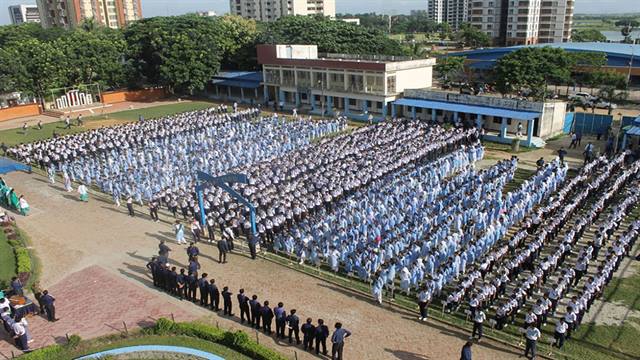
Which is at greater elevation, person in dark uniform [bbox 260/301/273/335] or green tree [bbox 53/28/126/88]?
green tree [bbox 53/28/126/88]

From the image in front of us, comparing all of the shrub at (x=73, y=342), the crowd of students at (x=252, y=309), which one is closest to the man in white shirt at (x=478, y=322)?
the crowd of students at (x=252, y=309)

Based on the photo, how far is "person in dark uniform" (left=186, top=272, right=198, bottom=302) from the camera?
13.8m

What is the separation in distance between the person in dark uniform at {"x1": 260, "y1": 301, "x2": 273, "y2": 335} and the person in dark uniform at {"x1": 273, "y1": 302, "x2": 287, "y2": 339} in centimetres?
18

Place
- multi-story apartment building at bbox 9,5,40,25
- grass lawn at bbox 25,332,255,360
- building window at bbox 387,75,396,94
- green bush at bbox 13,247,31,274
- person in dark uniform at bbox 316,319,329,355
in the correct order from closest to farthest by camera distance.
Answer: person in dark uniform at bbox 316,319,329,355, grass lawn at bbox 25,332,255,360, green bush at bbox 13,247,31,274, building window at bbox 387,75,396,94, multi-story apartment building at bbox 9,5,40,25

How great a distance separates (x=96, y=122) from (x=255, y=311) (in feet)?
111

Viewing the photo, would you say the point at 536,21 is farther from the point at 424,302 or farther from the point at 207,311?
the point at 207,311

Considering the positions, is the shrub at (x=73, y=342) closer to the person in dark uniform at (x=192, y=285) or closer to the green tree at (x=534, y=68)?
the person in dark uniform at (x=192, y=285)

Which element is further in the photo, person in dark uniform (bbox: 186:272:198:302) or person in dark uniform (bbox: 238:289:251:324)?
person in dark uniform (bbox: 186:272:198:302)

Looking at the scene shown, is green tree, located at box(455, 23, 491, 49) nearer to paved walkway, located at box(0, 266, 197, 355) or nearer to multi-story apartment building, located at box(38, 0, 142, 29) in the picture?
multi-story apartment building, located at box(38, 0, 142, 29)

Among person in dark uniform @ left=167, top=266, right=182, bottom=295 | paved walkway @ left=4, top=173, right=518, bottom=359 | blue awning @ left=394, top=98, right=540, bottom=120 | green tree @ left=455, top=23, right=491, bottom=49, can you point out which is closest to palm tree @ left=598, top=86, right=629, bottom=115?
blue awning @ left=394, top=98, right=540, bottom=120

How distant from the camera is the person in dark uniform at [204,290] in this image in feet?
44.2

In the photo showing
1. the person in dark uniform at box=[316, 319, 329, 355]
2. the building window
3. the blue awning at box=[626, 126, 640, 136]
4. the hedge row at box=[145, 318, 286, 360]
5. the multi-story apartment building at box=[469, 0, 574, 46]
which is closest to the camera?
the hedge row at box=[145, 318, 286, 360]

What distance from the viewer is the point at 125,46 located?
51656 millimetres

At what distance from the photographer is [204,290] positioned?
1355 centimetres
